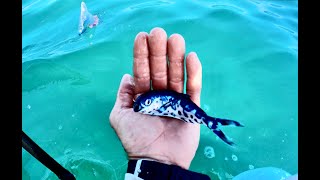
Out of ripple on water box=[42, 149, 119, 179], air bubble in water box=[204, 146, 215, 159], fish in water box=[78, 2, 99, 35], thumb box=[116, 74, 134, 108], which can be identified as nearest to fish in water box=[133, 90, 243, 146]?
thumb box=[116, 74, 134, 108]

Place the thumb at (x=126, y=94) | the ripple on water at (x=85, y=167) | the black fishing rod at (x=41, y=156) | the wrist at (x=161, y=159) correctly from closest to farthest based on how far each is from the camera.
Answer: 1. the black fishing rod at (x=41, y=156)
2. the wrist at (x=161, y=159)
3. the thumb at (x=126, y=94)
4. the ripple on water at (x=85, y=167)

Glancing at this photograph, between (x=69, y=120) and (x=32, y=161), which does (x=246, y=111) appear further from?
(x=32, y=161)

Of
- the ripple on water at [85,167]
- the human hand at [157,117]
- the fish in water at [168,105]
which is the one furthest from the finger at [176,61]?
the ripple on water at [85,167]

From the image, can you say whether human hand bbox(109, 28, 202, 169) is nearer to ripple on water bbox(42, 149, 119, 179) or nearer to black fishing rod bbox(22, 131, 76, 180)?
ripple on water bbox(42, 149, 119, 179)

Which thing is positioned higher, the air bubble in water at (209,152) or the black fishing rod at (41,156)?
the black fishing rod at (41,156)

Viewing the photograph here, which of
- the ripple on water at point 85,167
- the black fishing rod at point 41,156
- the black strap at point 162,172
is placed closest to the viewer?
the black fishing rod at point 41,156

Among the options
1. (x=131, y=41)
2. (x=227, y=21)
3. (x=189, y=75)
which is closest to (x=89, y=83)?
(x=131, y=41)

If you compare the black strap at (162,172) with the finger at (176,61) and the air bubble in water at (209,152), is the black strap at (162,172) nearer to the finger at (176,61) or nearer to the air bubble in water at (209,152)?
the finger at (176,61)

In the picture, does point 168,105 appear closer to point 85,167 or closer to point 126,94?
point 126,94
